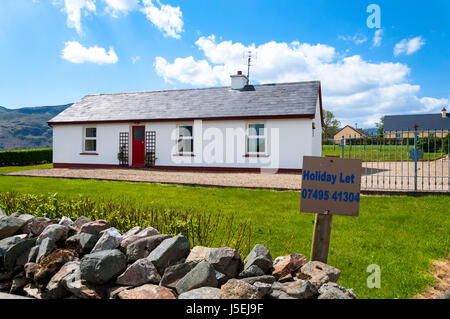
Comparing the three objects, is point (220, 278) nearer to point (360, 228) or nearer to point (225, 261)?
point (225, 261)

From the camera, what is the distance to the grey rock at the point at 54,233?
3.97m

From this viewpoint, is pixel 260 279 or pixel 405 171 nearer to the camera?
pixel 260 279

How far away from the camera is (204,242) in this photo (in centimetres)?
432

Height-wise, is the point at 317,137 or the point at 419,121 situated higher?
the point at 419,121

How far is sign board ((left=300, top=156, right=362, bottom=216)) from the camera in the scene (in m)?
3.42

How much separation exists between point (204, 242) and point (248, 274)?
128 cm

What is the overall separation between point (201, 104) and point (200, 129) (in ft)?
6.70

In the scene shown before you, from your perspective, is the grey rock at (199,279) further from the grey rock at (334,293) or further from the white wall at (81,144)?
the white wall at (81,144)

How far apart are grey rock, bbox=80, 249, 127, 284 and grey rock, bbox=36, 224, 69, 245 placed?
1.04 meters

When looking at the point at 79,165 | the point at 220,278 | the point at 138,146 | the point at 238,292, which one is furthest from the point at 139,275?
the point at 79,165

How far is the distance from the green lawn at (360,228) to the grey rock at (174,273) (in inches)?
64.5

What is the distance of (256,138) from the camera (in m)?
16.6
